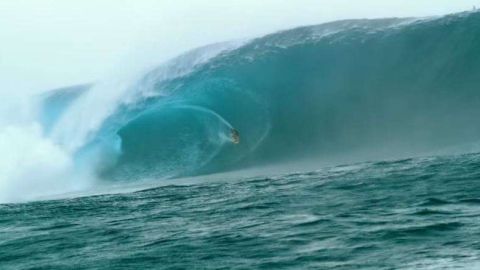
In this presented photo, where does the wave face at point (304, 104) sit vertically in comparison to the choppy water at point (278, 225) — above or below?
above

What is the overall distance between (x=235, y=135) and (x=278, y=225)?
14286mm

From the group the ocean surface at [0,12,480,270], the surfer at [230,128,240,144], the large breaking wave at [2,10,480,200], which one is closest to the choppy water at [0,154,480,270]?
the ocean surface at [0,12,480,270]

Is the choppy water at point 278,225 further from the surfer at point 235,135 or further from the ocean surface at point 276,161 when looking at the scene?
the surfer at point 235,135

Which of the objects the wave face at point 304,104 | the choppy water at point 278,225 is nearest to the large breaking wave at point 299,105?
the wave face at point 304,104

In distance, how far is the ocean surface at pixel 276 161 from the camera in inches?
433

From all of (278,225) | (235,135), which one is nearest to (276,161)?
(235,135)

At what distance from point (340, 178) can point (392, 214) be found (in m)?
5.58

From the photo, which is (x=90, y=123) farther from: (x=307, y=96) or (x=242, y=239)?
(x=242, y=239)

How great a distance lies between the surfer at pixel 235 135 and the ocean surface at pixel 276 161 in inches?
2.4

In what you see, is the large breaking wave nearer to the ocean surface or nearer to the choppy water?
the ocean surface

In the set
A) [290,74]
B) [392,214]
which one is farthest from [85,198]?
[290,74]

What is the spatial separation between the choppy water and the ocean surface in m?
0.05

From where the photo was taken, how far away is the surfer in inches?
1039

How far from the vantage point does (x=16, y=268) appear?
37.1 ft
